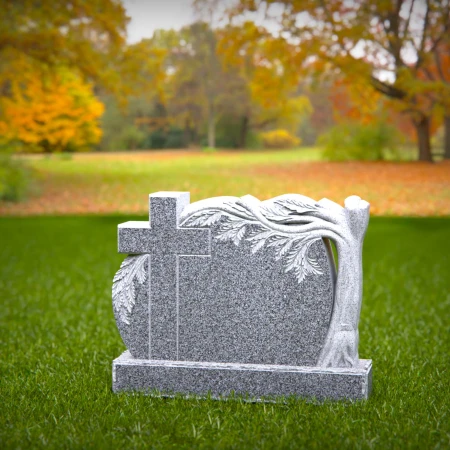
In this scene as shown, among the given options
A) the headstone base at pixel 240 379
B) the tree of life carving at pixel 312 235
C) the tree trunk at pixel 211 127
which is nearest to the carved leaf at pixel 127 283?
the headstone base at pixel 240 379

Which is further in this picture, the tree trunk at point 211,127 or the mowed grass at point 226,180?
the tree trunk at point 211,127

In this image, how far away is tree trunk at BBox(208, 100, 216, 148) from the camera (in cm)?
2061

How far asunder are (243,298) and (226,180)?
1438cm

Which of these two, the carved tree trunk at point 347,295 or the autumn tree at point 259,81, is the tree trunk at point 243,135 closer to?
the autumn tree at point 259,81

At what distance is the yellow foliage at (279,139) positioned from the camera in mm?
21656

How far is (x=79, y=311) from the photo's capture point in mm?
7691

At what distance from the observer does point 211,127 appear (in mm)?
21094

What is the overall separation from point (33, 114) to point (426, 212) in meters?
12.6

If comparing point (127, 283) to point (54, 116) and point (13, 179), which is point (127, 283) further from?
point (54, 116)

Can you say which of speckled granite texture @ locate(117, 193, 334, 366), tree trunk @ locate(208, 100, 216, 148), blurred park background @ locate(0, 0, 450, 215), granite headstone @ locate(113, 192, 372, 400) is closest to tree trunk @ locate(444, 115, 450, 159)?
blurred park background @ locate(0, 0, 450, 215)

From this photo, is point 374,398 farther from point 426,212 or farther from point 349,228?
point 426,212

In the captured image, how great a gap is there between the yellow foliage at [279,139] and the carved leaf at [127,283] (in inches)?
671

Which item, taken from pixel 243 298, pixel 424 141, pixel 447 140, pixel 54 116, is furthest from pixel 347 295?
pixel 54 116

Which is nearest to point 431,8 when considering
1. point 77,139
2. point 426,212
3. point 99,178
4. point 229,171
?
point 426,212
